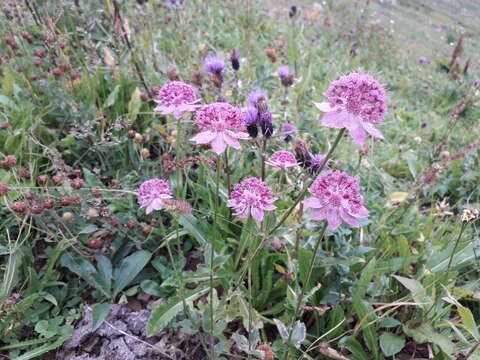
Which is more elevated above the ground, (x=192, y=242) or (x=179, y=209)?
(x=179, y=209)

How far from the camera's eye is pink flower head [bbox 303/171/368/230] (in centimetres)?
94

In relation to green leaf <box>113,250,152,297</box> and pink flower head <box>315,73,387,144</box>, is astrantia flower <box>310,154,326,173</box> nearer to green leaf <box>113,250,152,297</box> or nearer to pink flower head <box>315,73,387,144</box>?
pink flower head <box>315,73,387,144</box>

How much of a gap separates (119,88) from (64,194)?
95 cm

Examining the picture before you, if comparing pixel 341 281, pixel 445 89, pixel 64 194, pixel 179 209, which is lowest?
pixel 445 89

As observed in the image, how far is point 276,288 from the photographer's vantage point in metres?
1.49

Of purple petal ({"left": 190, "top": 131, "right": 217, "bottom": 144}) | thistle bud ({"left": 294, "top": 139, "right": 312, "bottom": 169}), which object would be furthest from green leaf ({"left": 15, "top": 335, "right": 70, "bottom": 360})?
thistle bud ({"left": 294, "top": 139, "right": 312, "bottom": 169})

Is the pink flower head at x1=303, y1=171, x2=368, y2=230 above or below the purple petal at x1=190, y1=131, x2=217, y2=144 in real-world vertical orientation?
below

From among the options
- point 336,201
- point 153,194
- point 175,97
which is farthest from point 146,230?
point 336,201

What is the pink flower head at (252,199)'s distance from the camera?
1.03 m

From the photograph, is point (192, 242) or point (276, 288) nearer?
point (276, 288)

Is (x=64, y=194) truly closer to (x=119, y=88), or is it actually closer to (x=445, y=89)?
(x=119, y=88)

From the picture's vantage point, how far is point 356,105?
2.89ft

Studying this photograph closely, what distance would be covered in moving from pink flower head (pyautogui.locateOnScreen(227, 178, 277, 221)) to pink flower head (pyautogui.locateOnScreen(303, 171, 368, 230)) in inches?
4.9

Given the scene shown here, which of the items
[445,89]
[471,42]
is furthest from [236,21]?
[471,42]
